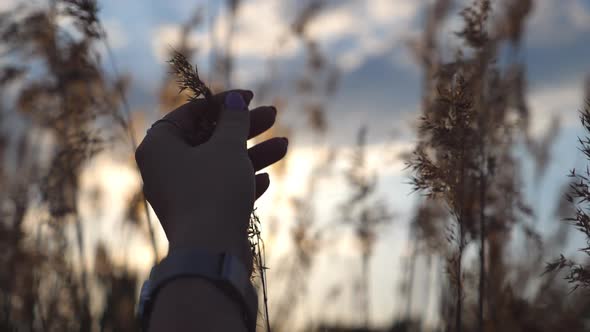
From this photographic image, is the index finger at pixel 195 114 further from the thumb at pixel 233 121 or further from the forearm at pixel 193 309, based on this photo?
the forearm at pixel 193 309

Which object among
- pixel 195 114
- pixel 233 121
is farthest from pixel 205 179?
pixel 195 114

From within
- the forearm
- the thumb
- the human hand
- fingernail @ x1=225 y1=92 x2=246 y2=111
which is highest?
fingernail @ x1=225 y1=92 x2=246 y2=111

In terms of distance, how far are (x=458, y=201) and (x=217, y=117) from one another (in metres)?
0.76

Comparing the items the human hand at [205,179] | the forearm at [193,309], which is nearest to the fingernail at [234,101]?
the human hand at [205,179]

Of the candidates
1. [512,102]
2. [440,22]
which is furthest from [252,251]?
[440,22]

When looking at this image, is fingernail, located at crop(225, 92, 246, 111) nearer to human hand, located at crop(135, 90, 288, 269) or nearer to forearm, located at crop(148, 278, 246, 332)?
human hand, located at crop(135, 90, 288, 269)

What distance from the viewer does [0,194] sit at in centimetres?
506

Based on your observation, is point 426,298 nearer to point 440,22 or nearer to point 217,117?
point 440,22

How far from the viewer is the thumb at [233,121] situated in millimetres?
1356

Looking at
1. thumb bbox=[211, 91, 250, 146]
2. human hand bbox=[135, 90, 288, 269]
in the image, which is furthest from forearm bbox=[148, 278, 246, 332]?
thumb bbox=[211, 91, 250, 146]

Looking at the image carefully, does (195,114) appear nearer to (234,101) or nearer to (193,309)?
(234,101)

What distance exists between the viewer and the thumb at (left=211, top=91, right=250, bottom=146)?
4.45 ft

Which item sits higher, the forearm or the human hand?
the human hand

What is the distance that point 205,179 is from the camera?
1.30 metres
